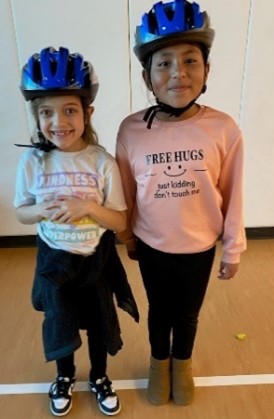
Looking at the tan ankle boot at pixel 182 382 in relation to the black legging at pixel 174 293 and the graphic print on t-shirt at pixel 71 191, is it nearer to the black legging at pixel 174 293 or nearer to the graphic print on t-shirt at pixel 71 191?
the black legging at pixel 174 293

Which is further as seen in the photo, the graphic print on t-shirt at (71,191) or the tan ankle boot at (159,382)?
the tan ankle boot at (159,382)

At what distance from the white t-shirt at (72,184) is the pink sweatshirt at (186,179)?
0.10 meters


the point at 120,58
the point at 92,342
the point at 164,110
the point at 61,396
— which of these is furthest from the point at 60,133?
the point at 120,58

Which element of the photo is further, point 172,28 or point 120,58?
point 120,58

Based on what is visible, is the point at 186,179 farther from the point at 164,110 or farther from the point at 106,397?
the point at 106,397

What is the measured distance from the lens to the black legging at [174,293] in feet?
4.61

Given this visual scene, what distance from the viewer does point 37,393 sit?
5.66 ft

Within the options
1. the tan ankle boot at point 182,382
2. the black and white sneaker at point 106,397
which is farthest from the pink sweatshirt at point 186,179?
the black and white sneaker at point 106,397

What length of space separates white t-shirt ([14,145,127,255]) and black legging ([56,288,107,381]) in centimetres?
19

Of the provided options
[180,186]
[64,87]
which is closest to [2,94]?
[64,87]

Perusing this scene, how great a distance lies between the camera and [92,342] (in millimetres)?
1538

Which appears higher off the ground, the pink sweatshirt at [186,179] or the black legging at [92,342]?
the pink sweatshirt at [186,179]

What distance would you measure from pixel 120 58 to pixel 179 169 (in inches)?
46.4

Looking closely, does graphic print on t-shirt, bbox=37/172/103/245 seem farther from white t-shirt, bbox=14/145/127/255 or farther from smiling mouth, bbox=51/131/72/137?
smiling mouth, bbox=51/131/72/137
